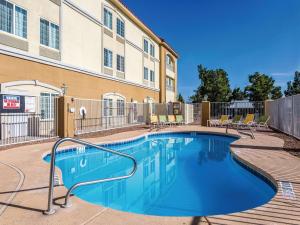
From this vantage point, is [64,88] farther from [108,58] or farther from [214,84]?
[214,84]

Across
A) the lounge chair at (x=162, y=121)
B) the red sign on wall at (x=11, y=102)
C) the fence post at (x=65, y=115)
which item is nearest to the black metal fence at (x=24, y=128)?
the red sign on wall at (x=11, y=102)

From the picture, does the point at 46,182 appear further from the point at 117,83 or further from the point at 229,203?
the point at 117,83

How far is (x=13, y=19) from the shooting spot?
39.4 ft

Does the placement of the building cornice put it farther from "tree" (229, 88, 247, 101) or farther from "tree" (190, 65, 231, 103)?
"tree" (229, 88, 247, 101)

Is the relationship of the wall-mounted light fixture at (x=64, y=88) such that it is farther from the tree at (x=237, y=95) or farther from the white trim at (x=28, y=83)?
the tree at (x=237, y=95)

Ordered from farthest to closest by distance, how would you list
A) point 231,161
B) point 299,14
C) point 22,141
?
point 299,14, point 22,141, point 231,161

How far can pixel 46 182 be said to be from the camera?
5.41 metres

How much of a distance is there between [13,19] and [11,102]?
161 inches

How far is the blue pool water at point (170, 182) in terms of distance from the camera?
553 centimetres

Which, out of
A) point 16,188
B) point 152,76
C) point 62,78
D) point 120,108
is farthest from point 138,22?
point 16,188

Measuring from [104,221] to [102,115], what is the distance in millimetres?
15123

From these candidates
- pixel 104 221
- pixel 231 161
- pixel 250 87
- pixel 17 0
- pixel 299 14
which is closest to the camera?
pixel 104 221

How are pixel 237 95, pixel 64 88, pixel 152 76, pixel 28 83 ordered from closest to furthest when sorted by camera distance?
1. pixel 28 83
2. pixel 64 88
3. pixel 152 76
4. pixel 237 95

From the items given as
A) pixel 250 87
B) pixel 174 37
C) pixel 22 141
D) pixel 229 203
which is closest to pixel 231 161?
pixel 229 203
